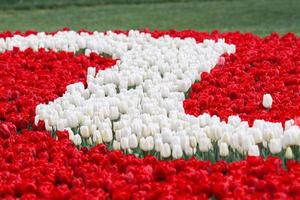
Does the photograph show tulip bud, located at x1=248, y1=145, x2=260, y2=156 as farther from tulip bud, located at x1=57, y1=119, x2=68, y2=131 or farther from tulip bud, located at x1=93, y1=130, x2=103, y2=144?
tulip bud, located at x1=57, y1=119, x2=68, y2=131

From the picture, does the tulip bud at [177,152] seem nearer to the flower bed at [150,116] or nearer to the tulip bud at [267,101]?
the flower bed at [150,116]

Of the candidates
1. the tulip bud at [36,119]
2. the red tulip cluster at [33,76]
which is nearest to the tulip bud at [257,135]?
the tulip bud at [36,119]

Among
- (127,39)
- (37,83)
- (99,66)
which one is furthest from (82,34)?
(37,83)

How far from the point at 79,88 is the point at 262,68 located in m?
1.68

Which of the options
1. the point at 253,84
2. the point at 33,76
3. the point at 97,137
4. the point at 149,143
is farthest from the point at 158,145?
the point at 33,76

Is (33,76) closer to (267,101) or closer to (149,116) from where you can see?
(149,116)

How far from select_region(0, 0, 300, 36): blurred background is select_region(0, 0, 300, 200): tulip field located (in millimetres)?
4588

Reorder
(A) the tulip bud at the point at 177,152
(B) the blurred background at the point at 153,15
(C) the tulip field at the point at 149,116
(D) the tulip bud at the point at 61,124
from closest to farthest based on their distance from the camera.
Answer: (C) the tulip field at the point at 149,116, (A) the tulip bud at the point at 177,152, (D) the tulip bud at the point at 61,124, (B) the blurred background at the point at 153,15

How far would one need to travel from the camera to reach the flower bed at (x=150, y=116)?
4.27 m

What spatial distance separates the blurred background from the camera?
13.9 m

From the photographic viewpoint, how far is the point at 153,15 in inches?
599

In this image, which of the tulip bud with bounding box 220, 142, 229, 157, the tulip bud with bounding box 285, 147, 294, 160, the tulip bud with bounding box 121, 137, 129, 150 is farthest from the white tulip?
the tulip bud with bounding box 285, 147, 294, 160

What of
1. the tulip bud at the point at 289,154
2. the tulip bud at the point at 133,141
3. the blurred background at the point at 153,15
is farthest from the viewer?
the blurred background at the point at 153,15

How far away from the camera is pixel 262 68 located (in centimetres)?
726
